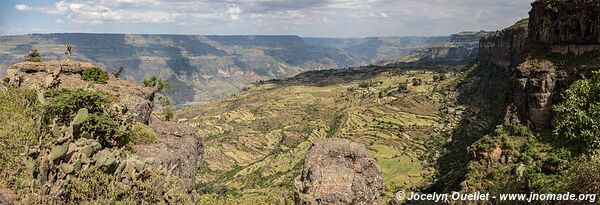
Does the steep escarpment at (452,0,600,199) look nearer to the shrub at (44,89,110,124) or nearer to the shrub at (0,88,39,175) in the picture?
the shrub at (44,89,110,124)

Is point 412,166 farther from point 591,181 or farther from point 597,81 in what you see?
point 591,181

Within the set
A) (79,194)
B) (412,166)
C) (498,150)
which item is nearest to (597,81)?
(498,150)

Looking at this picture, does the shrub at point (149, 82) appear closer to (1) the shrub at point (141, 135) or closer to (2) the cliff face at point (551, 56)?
(1) the shrub at point (141, 135)

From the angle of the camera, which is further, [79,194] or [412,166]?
[412,166]

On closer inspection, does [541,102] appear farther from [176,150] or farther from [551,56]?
[176,150]

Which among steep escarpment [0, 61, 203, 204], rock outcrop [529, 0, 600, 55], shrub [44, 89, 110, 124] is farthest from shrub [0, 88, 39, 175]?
rock outcrop [529, 0, 600, 55]

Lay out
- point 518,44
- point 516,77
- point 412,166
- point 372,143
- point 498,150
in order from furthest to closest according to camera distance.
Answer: point 518,44 < point 372,143 < point 412,166 < point 516,77 < point 498,150

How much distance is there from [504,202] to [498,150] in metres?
36.2

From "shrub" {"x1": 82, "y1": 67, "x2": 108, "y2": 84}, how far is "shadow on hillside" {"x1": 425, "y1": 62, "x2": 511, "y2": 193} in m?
58.4

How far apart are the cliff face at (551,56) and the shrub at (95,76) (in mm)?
72066

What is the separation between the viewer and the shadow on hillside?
95.3m

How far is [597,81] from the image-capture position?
42.2 meters

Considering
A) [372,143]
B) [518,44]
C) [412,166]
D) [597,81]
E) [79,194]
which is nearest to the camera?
[79,194]

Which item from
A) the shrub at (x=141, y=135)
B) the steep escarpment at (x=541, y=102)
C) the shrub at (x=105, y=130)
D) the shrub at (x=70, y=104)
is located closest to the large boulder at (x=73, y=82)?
the shrub at (x=141, y=135)
